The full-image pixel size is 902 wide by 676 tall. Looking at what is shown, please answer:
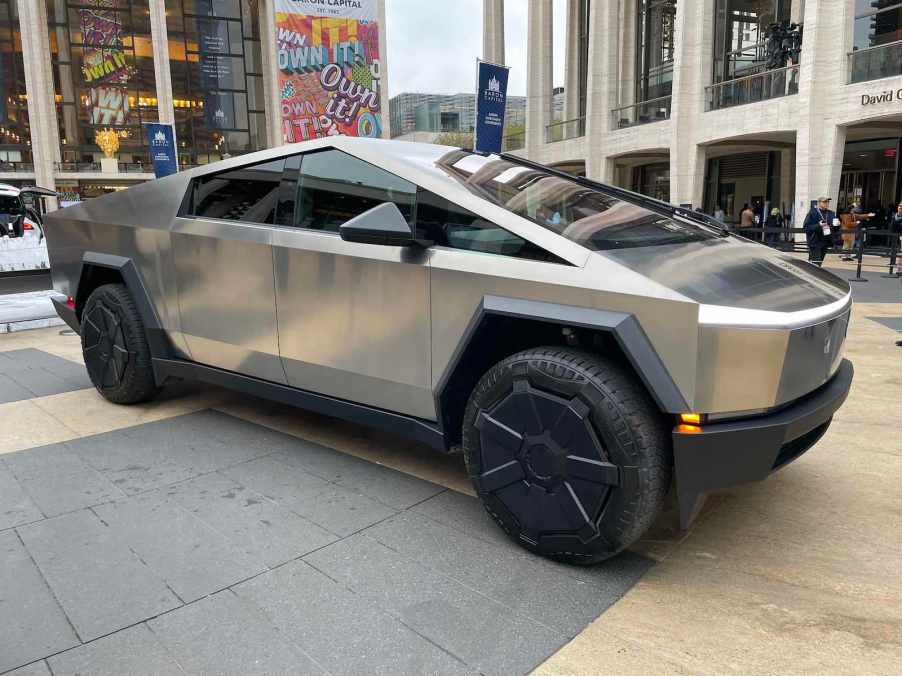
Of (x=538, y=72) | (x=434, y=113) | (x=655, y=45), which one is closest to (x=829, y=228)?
(x=655, y=45)

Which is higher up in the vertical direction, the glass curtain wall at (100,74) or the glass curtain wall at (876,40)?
the glass curtain wall at (100,74)

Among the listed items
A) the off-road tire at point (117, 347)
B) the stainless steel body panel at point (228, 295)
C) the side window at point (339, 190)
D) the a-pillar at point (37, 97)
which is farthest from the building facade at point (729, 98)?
the a-pillar at point (37, 97)

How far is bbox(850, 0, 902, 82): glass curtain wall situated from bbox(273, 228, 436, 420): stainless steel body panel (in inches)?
878

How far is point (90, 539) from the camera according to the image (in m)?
2.79

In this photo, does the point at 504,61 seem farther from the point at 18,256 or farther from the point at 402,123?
the point at 402,123

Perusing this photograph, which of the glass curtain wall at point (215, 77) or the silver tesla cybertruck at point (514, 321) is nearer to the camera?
the silver tesla cybertruck at point (514, 321)

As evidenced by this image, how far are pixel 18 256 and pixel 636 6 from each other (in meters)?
33.4

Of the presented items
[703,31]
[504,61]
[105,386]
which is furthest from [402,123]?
[105,386]

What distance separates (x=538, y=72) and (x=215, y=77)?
30945 millimetres

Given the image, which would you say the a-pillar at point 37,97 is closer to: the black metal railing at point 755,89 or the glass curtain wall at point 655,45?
the glass curtain wall at point 655,45

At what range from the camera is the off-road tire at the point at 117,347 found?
168 inches

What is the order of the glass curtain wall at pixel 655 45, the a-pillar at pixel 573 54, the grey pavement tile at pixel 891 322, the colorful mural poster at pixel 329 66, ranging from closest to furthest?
1. the grey pavement tile at pixel 891 322
2. the glass curtain wall at pixel 655 45
3. the colorful mural poster at pixel 329 66
4. the a-pillar at pixel 573 54

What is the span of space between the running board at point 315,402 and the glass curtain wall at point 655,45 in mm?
35125

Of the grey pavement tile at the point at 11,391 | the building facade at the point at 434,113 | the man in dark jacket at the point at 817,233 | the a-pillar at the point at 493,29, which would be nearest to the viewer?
the grey pavement tile at the point at 11,391
